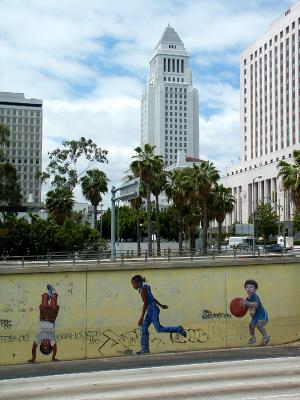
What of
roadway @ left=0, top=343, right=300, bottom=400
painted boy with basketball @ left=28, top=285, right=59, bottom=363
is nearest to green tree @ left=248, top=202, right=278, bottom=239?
roadway @ left=0, top=343, right=300, bottom=400

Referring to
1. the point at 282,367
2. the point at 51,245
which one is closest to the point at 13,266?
the point at 282,367

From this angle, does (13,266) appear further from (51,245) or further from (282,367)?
(51,245)

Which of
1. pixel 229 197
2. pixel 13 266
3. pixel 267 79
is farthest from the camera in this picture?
pixel 267 79

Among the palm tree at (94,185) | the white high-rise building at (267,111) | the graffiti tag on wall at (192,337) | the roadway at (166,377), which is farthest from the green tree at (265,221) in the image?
the roadway at (166,377)

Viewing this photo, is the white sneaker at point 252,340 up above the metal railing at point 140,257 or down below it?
below

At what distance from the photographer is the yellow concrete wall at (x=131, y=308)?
2691 cm

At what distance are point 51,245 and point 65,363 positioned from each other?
89.0 ft

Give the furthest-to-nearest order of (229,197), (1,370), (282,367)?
(229,197)
(1,370)
(282,367)

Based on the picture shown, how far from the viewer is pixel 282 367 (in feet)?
71.7

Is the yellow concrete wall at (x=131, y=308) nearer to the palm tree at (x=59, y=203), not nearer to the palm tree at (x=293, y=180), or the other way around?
the palm tree at (x=293, y=180)

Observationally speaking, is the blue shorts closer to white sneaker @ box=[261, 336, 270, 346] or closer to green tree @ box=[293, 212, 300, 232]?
white sneaker @ box=[261, 336, 270, 346]

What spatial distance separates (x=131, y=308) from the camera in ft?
94.1

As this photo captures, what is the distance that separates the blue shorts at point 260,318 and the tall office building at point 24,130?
135889mm

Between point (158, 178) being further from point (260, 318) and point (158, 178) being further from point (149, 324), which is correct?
point (149, 324)
